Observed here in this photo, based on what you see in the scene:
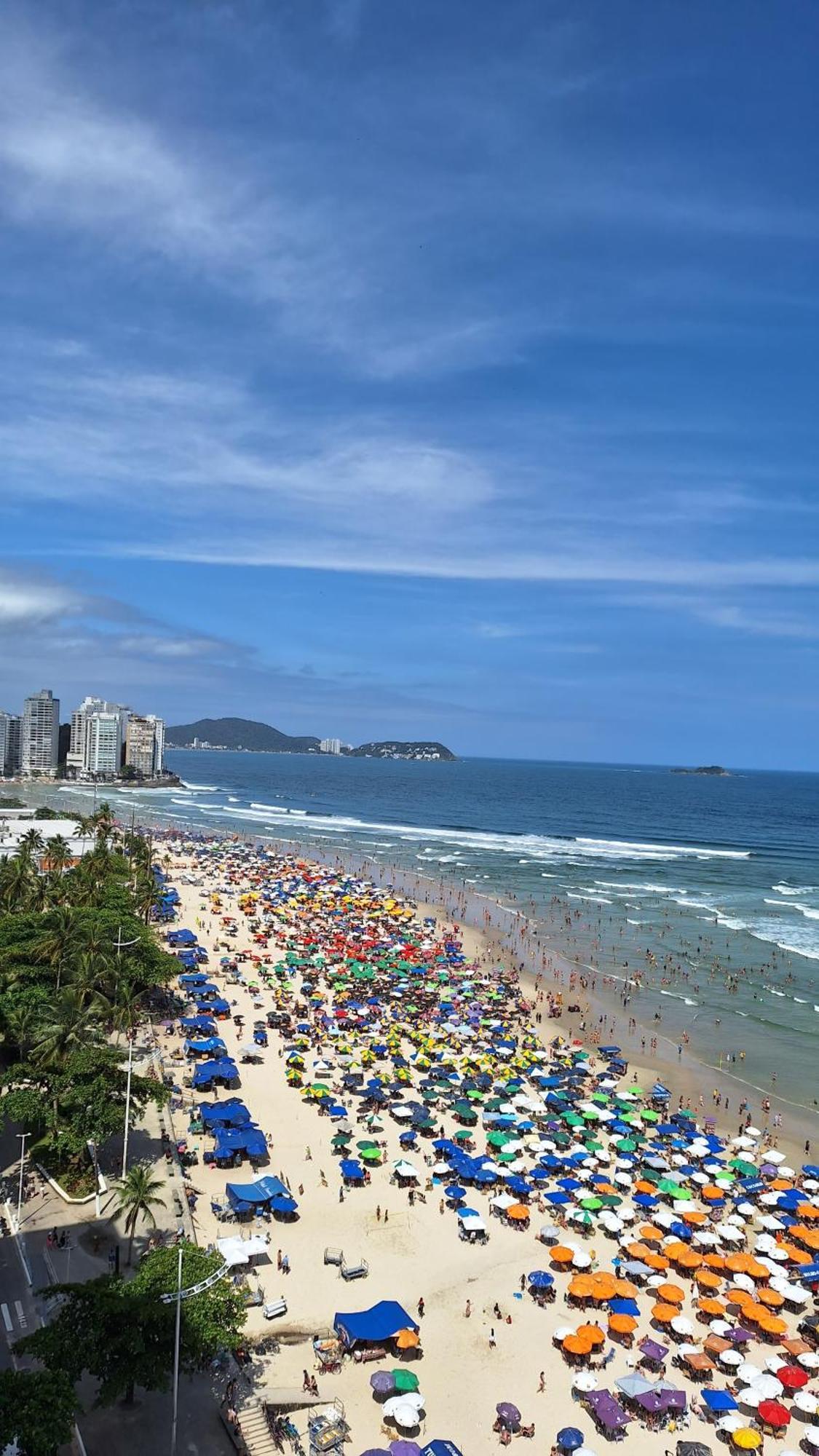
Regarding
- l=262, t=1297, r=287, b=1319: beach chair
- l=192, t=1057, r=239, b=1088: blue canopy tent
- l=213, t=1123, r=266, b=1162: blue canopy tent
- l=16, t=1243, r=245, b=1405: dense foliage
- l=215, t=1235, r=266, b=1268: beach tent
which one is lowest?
l=262, t=1297, r=287, b=1319: beach chair

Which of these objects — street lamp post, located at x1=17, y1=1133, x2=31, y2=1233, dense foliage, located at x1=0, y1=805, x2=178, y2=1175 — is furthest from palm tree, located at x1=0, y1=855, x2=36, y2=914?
street lamp post, located at x1=17, y1=1133, x2=31, y2=1233

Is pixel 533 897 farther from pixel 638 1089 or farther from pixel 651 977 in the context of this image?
pixel 638 1089

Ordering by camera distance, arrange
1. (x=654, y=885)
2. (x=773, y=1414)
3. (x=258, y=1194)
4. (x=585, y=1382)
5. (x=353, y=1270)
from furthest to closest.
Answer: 1. (x=654, y=885)
2. (x=258, y=1194)
3. (x=353, y=1270)
4. (x=585, y=1382)
5. (x=773, y=1414)

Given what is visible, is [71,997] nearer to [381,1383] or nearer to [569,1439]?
[381,1383]

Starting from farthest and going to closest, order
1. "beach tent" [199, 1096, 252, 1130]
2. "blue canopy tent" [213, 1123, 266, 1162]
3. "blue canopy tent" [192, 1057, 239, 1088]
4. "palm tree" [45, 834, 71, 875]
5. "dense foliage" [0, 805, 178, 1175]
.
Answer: "palm tree" [45, 834, 71, 875], "blue canopy tent" [192, 1057, 239, 1088], "beach tent" [199, 1096, 252, 1130], "blue canopy tent" [213, 1123, 266, 1162], "dense foliage" [0, 805, 178, 1175]

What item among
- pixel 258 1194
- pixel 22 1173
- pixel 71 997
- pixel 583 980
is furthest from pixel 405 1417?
pixel 583 980

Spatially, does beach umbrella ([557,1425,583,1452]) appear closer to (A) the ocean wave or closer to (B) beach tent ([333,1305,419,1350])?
(B) beach tent ([333,1305,419,1350])
